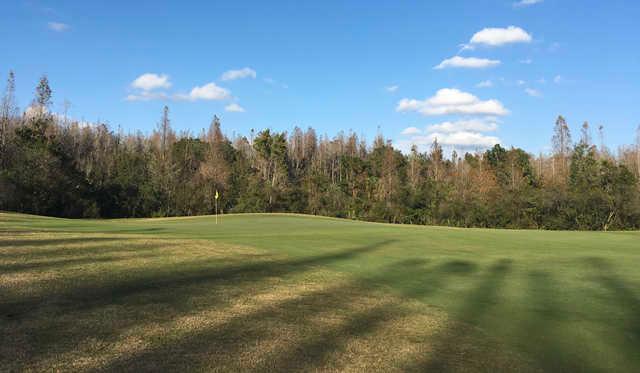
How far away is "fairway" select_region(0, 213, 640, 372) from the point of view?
5.12 metres

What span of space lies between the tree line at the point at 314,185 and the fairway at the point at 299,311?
36923 mm

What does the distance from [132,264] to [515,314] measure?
27.0 feet

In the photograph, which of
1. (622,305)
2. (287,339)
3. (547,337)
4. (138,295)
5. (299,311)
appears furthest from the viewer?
(622,305)

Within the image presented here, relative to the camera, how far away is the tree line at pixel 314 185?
4525 centimetres

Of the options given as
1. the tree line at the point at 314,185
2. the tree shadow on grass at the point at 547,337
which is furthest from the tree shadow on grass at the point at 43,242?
the tree line at the point at 314,185

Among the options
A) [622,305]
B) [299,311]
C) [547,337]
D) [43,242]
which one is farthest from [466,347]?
[43,242]

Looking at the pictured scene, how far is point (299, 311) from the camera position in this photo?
286 inches

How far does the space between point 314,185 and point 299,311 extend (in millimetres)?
54320

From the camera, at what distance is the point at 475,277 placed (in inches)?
441

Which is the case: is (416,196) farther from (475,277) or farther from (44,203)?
(475,277)

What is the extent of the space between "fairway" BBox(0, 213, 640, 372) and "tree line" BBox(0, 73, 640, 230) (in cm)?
3692

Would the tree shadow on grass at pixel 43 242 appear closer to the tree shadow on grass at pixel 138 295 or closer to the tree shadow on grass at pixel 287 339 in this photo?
the tree shadow on grass at pixel 138 295

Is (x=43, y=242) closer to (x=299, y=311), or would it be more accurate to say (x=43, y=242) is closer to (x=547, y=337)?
(x=299, y=311)

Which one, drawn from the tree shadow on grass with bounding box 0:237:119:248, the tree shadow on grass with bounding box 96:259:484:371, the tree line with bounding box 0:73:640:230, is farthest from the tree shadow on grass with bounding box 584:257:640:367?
the tree line with bounding box 0:73:640:230
